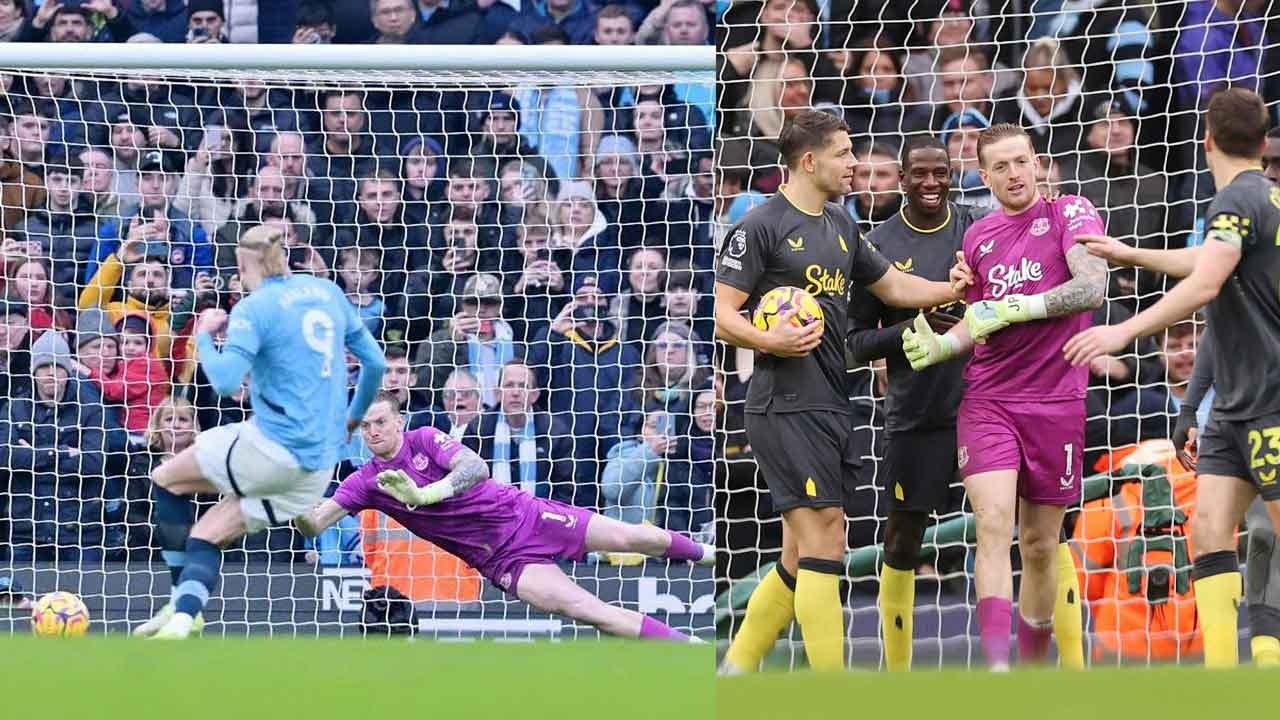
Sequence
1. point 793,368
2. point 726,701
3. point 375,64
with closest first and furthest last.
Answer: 1. point 726,701
2. point 793,368
3. point 375,64

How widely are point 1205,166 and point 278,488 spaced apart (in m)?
3.92

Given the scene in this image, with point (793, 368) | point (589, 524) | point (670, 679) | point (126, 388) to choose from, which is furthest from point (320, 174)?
point (670, 679)

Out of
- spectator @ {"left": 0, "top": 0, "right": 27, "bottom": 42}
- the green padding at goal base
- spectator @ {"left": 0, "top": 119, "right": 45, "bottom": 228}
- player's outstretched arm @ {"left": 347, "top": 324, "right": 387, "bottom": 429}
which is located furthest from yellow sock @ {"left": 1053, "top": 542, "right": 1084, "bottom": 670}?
spectator @ {"left": 0, "top": 0, "right": 27, "bottom": 42}

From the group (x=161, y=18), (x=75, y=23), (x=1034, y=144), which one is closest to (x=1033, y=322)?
(x=1034, y=144)

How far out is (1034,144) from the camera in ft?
21.2

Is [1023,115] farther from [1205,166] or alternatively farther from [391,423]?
[391,423]

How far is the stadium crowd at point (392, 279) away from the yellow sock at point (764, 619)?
2.58 meters

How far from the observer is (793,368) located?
4.39 metres

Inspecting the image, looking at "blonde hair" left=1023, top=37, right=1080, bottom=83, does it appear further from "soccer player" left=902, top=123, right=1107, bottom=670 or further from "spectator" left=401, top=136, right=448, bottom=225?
"spectator" left=401, top=136, right=448, bottom=225

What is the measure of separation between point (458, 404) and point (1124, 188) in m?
3.05

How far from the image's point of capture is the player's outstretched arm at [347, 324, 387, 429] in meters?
6.01

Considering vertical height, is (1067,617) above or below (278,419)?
below

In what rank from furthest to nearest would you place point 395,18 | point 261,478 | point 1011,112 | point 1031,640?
1. point 395,18
2. point 1011,112
3. point 261,478
4. point 1031,640

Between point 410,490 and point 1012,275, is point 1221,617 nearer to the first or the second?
point 1012,275
